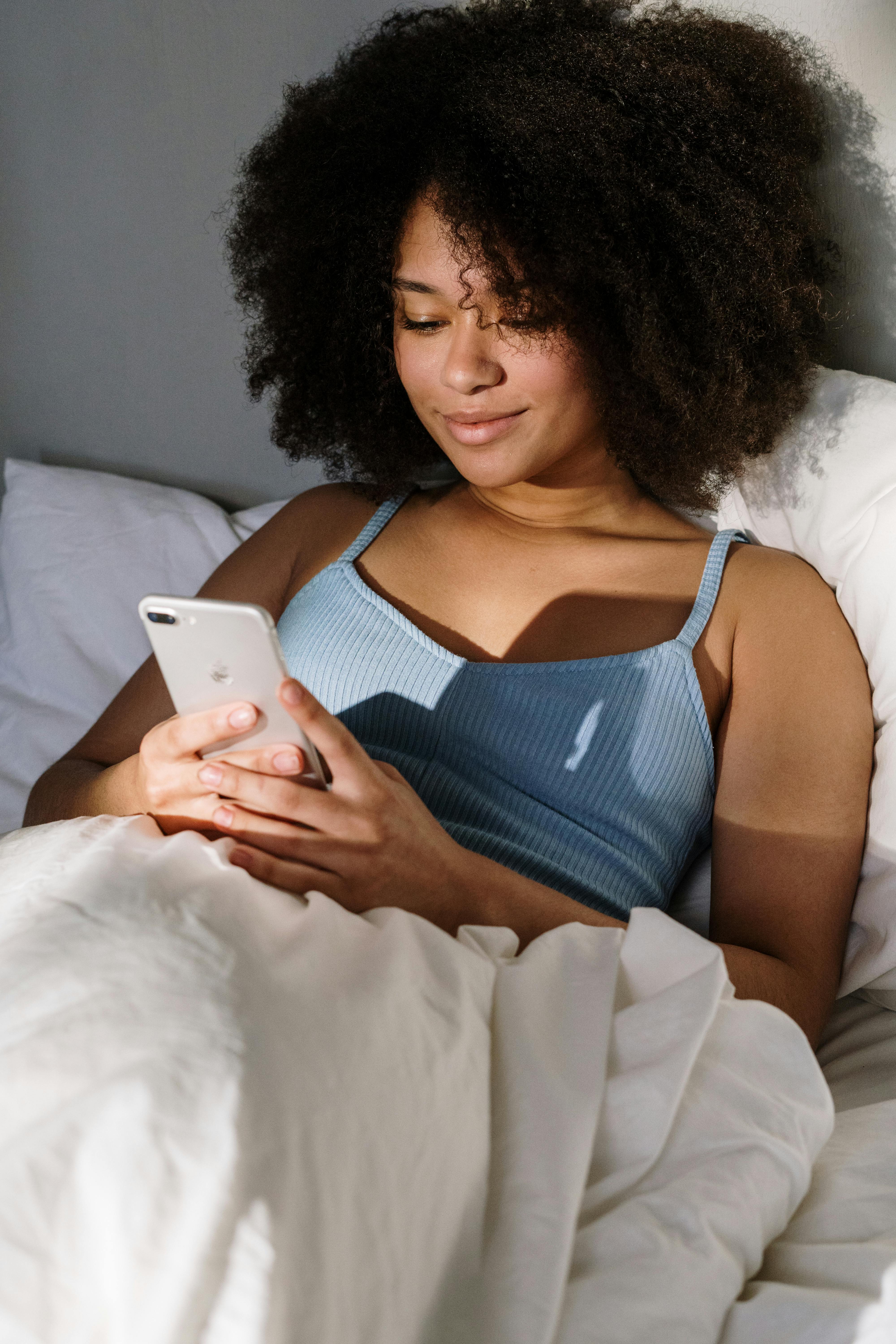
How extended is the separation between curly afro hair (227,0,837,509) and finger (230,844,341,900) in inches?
21.4

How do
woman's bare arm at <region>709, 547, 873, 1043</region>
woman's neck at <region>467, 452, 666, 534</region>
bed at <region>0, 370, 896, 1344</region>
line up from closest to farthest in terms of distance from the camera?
bed at <region>0, 370, 896, 1344</region> < woman's bare arm at <region>709, 547, 873, 1043</region> < woman's neck at <region>467, 452, 666, 534</region>

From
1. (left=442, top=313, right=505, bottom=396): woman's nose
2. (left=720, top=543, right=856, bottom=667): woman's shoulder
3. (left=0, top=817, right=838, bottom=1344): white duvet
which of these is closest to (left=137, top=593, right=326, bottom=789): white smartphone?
(left=0, top=817, right=838, bottom=1344): white duvet

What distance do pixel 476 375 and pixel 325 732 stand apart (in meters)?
0.40

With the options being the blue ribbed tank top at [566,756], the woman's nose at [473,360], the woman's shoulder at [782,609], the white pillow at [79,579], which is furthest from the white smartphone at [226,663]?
the white pillow at [79,579]

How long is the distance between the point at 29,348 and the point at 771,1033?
150cm

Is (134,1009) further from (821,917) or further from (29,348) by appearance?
(29,348)

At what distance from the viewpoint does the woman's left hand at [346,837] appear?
812mm

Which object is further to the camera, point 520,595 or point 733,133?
point 520,595

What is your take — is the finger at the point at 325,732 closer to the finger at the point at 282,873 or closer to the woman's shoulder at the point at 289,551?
the finger at the point at 282,873

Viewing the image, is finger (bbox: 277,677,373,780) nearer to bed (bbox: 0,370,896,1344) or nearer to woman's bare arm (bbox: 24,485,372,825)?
bed (bbox: 0,370,896,1344)

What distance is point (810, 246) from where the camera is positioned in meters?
1.13

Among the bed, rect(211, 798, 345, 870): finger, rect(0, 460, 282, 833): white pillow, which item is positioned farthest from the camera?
rect(0, 460, 282, 833): white pillow

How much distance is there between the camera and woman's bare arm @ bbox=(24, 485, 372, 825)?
3.36ft

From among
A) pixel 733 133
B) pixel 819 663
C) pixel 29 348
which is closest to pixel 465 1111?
pixel 819 663
